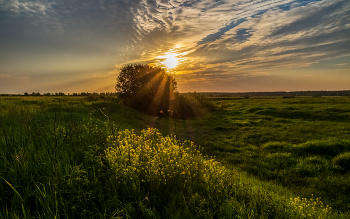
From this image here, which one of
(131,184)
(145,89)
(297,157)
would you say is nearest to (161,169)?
(131,184)

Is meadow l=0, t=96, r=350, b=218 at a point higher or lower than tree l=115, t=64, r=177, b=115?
lower

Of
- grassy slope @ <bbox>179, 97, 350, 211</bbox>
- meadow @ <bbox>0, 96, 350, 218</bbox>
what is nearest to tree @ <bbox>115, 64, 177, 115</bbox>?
grassy slope @ <bbox>179, 97, 350, 211</bbox>

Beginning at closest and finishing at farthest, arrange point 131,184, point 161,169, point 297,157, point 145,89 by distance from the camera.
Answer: point 131,184 → point 161,169 → point 297,157 → point 145,89

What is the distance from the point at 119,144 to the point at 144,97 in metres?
A: 22.5

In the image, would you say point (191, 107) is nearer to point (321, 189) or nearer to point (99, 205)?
point (321, 189)

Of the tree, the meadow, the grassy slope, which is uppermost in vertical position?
the tree

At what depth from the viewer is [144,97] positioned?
92.1 feet

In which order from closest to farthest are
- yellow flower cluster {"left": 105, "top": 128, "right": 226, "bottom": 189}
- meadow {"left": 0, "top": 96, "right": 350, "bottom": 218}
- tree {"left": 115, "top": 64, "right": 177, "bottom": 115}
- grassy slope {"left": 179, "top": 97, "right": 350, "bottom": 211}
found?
meadow {"left": 0, "top": 96, "right": 350, "bottom": 218}
yellow flower cluster {"left": 105, "top": 128, "right": 226, "bottom": 189}
grassy slope {"left": 179, "top": 97, "right": 350, "bottom": 211}
tree {"left": 115, "top": 64, "right": 177, "bottom": 115}

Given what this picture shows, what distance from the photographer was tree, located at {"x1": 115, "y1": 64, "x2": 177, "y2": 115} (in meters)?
27.7

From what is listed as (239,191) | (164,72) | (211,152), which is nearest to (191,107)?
(164,72)

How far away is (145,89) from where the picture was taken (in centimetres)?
2822

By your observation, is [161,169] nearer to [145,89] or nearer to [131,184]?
[131,184]

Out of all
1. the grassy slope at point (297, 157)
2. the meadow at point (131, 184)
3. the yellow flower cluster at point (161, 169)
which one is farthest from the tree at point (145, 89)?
the yellow flower cluster at point (161, 169)

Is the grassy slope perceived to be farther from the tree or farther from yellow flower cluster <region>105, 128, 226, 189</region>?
the tree
